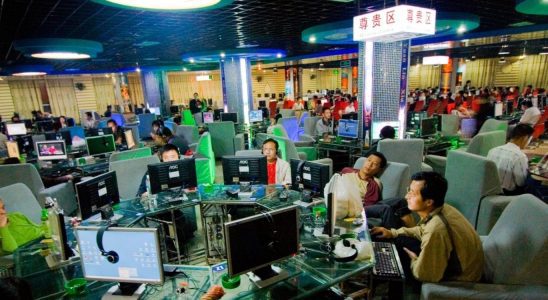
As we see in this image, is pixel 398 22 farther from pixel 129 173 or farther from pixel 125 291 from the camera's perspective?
pixel 129 173

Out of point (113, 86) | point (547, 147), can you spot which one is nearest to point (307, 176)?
point (547, 147)

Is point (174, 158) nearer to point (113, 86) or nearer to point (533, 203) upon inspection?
point (533, 203)

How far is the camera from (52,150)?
5.84 metres

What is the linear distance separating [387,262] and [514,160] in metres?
2.65

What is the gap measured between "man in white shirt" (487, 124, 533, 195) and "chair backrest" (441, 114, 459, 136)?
3357 millimetres

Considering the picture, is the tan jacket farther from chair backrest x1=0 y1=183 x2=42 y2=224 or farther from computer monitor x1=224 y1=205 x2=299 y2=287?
chair backrest x1=0 y1=183 x2=42 y2=224

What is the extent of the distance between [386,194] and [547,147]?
7443 millimetres

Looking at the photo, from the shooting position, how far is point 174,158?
163 inches

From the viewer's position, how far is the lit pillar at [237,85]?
10.8m

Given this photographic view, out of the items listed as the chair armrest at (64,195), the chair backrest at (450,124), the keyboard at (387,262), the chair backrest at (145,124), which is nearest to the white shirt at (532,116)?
the chair backrest at (450,124)

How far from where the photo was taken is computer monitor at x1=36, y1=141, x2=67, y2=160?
19.0ft

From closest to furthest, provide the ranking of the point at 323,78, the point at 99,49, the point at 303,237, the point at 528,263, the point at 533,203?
the point at 528,263 < the point at 533,203 < the point at 303,237 < the point at 99,49 < the point at 323,78

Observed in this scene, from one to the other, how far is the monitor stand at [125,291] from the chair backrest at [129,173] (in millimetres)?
2437

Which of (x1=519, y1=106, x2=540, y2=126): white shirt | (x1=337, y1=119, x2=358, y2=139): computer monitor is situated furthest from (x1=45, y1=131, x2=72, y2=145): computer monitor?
(x1=519, y1=106, x2=540, y2=126): white shirt
